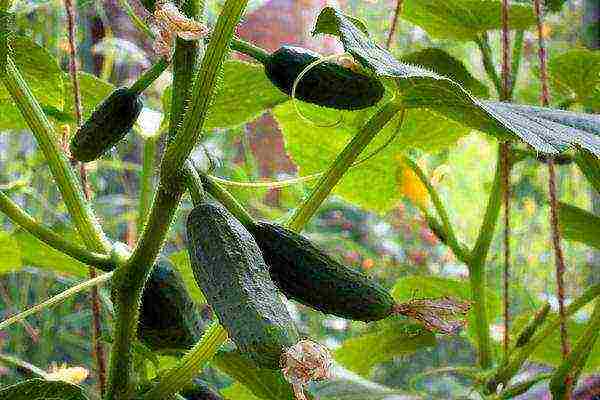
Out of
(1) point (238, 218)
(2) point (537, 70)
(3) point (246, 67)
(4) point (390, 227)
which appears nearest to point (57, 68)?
(3) point (246, 67)

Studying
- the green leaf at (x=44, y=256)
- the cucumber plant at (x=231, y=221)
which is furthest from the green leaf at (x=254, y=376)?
the green leaf at (x=44, y=256)

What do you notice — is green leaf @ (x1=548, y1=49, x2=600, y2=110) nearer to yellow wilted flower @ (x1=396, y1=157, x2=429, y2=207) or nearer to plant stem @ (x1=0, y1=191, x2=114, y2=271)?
yellow wilted flower @ (x1=396, y1=157, x2=429, y2=207)

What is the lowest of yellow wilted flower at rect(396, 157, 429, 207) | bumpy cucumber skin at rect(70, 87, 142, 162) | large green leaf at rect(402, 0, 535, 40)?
bumpy cucumber skin at rect(70, 87, 142, 162)

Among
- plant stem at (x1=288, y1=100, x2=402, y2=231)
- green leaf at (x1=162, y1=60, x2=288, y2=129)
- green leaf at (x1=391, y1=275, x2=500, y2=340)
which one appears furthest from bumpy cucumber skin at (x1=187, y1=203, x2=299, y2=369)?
green leaf at (x1=391, y1=275, x2=500, y2=340)

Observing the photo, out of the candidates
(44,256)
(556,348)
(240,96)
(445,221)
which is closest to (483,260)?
(445,221)

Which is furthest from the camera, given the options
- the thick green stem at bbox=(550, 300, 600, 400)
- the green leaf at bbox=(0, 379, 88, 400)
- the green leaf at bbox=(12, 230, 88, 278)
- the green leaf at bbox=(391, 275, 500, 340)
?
the green leaf at bbox=(391, 275, 500, 340)

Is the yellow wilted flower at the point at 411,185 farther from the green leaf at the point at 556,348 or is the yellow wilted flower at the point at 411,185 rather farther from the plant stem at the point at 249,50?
the plant stem at the point at 249,50

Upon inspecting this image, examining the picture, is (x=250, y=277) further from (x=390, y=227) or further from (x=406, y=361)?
(x=390, y=227)

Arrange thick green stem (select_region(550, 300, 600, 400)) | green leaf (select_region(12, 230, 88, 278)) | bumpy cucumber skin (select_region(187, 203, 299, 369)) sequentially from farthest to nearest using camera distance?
1. green leaf (select_region(12, 230, 88, 278))
2. thick green stem (select_region(550, 300, 600, 400))
3. bumpy cucumber skin (select_region(187, 203, 299, 369))
